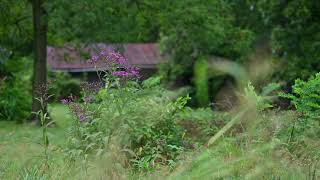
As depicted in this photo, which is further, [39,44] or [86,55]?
[86,55]

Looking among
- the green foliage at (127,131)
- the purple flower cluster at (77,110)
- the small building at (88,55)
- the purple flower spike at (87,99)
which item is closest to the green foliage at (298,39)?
the small building at (88,55)

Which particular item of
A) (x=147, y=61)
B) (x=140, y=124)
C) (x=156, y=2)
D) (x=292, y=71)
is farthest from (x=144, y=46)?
(x=140, y=124)

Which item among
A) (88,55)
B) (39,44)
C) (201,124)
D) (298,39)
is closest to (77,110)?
(201,124)

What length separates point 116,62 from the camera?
290 inches

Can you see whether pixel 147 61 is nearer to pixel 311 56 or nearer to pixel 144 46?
pixel 144 46

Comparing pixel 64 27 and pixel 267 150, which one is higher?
pixel 64 27

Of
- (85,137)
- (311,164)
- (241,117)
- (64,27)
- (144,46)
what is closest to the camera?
(311,164)

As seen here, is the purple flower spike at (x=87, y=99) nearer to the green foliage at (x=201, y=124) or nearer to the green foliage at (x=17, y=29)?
the green foliage at (x=201, y=124)

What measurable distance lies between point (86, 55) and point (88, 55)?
66 mm

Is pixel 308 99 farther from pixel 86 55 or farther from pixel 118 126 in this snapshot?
pixel 86 55

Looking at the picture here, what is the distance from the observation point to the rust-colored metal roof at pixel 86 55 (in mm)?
17231

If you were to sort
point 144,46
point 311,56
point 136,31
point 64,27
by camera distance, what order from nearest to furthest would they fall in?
1. point 64,27
2. point 136,31
3. point 311,56
4. point 144,46

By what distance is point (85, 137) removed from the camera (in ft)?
24.0

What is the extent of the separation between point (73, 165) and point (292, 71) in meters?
17.3
